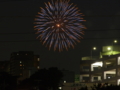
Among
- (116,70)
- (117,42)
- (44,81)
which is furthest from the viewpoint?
(44,81)

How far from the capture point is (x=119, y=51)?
347 feet

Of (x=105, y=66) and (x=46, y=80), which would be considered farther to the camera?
(x=46, y=80)

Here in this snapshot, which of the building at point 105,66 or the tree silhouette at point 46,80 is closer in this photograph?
the building at point 105,66

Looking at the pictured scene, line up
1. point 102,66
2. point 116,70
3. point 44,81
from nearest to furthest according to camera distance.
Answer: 1. point 116,70
2. point 102,66
3. point 44,81

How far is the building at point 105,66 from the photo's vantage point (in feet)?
322

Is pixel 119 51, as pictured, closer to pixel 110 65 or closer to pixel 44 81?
pixel 110 65

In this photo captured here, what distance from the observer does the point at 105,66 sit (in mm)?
102500

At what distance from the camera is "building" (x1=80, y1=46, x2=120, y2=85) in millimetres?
98069

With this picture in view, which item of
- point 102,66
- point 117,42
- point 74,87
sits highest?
point 117,42

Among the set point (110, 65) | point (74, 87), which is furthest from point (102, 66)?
point (74, 87)

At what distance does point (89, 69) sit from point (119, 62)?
1439 cm

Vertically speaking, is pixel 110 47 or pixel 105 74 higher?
pixel 110 47

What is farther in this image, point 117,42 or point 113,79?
point 117,42

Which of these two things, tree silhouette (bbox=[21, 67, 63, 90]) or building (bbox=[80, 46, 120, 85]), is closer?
building (bbox=[80, 46, 120, 85])
